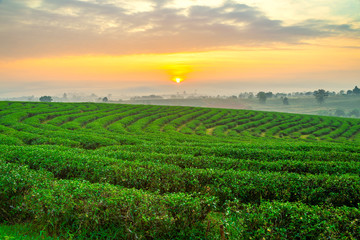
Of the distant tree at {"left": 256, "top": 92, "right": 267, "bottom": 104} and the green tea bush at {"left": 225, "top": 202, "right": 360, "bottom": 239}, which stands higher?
the distant tree at {"left": 256, "top": 92, "right": 267, "bottom": 104}

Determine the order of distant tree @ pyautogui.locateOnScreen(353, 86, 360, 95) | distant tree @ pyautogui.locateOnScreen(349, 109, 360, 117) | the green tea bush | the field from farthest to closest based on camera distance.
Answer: distant tree @ pyautogui.locateOnScreen(353, 86, 360, 95) < distant tree @ pyautogui.locateOnScreen(349, 109, 360, 117) < the field < the green tea bush

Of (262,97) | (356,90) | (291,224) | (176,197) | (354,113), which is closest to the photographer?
(291,224)

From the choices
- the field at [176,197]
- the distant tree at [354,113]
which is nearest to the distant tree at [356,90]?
the distant tree at [354,113]

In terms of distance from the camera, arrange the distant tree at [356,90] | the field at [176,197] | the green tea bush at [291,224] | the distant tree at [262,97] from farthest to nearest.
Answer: the distant tree at [262,97], the distant tree at [356,90], the field at [176,197], the green tea bush at [291,224]

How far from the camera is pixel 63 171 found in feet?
31.6

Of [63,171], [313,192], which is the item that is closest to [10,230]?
[63,171]

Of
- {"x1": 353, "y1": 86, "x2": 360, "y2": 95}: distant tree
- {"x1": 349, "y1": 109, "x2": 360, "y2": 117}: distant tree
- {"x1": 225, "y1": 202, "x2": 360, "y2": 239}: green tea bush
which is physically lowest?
{"x1": 225, "y1": 202, "x2": 360, "y2": 239}: green tea bush

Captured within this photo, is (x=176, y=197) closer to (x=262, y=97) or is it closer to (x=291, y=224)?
(x=291, y=224)

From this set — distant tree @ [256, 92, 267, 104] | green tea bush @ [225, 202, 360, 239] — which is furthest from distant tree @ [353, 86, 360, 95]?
green tea bush @ [225, 202, 360, 239]

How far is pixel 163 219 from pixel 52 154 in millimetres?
7882

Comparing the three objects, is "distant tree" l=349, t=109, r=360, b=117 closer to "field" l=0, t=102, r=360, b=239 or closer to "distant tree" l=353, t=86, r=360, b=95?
"distant tree" l=353, t=86, r=360, b=95

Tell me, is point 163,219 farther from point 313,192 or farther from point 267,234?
point 313,192

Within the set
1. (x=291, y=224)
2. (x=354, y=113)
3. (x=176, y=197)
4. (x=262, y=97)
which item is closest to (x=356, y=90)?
(x=354, y=113)

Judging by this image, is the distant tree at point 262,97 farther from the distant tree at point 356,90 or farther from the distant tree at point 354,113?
the distant tree at point 356,90
